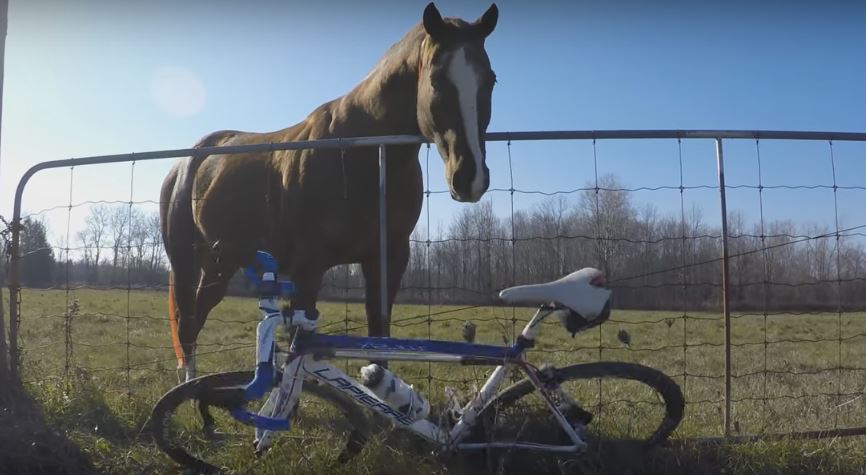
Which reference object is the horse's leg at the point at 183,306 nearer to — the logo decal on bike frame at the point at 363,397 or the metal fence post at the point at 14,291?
the metal fence post at the point at 14,291

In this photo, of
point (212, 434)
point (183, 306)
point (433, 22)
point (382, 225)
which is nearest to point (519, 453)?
point (382, 225)

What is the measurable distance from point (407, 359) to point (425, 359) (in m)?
0.09

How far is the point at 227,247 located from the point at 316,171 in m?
1.37

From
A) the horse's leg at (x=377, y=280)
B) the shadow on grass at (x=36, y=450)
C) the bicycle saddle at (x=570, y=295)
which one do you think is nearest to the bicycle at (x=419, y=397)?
the bicycle saddle at (x=570, y=295)

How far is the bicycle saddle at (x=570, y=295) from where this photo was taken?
9.65 ft

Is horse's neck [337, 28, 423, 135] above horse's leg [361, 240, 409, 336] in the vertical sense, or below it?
above

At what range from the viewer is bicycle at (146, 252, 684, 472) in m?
3.00

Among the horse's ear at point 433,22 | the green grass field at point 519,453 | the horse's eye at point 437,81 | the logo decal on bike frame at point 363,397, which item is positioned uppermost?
the horse's ear at point 433,22

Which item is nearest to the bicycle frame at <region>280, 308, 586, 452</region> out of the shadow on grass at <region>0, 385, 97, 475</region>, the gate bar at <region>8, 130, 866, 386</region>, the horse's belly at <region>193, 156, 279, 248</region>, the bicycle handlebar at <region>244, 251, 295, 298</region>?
the bicycle handlebar at <region>244, 251, 295, 298</region>

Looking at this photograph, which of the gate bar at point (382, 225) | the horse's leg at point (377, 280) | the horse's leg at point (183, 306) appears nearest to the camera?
the gate bar at point (382, 225)

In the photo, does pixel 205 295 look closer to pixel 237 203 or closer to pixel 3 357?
pixel 237 203

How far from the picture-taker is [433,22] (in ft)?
11.4

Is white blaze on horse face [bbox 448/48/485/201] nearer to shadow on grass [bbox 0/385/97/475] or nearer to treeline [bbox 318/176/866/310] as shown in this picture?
treeline [bbox 318/176/866/310]

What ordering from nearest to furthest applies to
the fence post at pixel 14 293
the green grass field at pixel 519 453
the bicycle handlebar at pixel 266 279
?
1. the bicycle handlebar at pixel 266 279
2. the green grass field at pixel 519 453
3. the fence post at pixel 14 293
